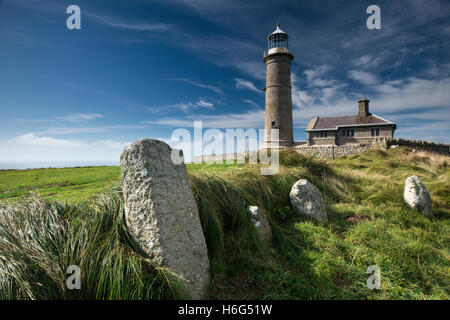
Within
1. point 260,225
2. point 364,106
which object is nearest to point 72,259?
point 260,225

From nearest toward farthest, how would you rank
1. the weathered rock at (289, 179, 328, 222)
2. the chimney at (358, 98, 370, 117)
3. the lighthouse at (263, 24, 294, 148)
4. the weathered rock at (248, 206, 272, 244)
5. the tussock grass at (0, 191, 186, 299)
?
the tussock grass at (0, 191, 186, 299) < the weathered rock at (248, 206, 272, 244) < the weathered rock at (289, 179, 328, 222) < the lighthouse at (263, 24, 294, 148) < the chimney at (358, 98, 370, 117)

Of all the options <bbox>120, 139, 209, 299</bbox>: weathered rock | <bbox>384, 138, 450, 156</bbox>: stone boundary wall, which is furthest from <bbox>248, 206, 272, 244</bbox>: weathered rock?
<bbox>384, 138, 450, 156</bbox>: stone boundary wall

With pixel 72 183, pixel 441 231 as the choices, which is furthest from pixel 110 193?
pixel 441 231

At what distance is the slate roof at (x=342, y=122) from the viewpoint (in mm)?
27938

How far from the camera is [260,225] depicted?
3896mm

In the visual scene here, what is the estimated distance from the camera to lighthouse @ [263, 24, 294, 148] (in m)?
25.0

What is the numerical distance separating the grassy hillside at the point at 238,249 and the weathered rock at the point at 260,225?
0.13 m

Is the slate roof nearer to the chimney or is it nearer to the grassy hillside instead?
the chimney

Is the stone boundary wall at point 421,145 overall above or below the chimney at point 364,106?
below

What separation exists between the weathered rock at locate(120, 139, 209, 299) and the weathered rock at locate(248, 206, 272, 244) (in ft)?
4.32

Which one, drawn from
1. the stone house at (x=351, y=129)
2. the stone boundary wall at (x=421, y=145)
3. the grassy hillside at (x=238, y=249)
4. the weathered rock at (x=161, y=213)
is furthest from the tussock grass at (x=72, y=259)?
the stone house at (x=351, y=129)

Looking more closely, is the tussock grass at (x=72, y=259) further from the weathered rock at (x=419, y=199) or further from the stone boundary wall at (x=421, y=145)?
the stone boundary wall at (x=421, y=145)

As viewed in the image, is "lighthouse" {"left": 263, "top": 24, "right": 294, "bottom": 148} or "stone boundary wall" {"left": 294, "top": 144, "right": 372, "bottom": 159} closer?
"stone boundary wall" {"left": 294, "top": 144, "right": 372, "bottom": 159}

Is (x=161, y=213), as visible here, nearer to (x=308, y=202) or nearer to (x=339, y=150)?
(x=308, y=202)
